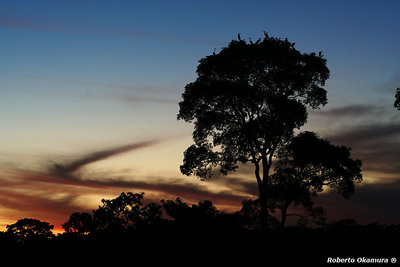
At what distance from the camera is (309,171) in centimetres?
3891

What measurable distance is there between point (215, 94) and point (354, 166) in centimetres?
1518

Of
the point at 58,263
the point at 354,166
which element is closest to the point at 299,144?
the point at 354,166

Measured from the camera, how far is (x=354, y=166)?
1500 inches

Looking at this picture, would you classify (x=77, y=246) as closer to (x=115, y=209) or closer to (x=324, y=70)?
(x=115, y=209)

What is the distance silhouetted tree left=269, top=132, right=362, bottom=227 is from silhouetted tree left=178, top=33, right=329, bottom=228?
7.16 feet

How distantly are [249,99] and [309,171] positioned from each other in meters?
10.4

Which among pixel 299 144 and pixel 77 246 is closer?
pixel 77 246

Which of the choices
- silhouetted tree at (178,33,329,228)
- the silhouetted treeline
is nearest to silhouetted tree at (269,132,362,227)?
silhouetted tree at (178,33,329,228)

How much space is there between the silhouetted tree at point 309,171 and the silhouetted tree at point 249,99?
7.16ft

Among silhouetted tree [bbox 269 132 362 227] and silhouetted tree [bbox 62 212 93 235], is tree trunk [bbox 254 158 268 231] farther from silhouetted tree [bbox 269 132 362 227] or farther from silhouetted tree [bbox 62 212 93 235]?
silhouetted tree [bbox 62 212 93 235]

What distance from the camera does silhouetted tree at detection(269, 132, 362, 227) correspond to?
36125 mm

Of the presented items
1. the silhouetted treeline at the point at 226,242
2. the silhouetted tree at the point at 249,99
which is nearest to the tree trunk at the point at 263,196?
the silhouetted tree at the point at 249,99

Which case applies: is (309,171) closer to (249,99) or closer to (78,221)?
(249,99)

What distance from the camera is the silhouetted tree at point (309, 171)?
36.1m
